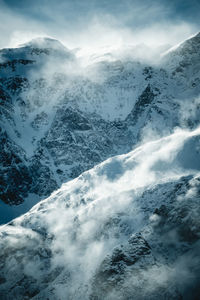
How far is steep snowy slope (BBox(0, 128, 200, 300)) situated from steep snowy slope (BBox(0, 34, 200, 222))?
43.1m

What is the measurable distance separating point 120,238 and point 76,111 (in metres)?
114

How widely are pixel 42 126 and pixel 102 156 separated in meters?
45.6

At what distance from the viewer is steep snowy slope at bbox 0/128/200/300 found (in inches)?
1973

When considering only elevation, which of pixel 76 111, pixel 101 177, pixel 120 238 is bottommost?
pixel 120 238

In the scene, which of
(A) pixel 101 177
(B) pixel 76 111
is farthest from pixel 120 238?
(B) pixel 76 111

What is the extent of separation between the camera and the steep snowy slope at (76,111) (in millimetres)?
135250

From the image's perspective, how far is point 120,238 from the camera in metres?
64.1

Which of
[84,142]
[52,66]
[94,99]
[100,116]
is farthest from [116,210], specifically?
[52,66]

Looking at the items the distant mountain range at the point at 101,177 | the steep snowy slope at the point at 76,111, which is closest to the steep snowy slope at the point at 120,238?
the distant mountain range at the point at 101,177

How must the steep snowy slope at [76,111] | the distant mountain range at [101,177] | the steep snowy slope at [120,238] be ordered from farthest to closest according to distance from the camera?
the steep snowy slope at [76,111] → the distant mountain range at [101,177] → the steep snowy slope at [120,238]

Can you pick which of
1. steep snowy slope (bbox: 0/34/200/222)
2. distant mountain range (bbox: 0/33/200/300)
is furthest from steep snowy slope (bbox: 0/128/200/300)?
steep snowy slope (bbox: 0/34/200/222)

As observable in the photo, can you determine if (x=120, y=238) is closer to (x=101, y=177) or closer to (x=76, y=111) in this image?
(x=101, y=177)

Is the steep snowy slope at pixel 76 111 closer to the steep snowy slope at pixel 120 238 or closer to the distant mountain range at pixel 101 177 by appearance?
the distant mountain range at pixel 101 177

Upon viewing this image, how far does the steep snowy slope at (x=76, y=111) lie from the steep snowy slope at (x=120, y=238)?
4309cm
